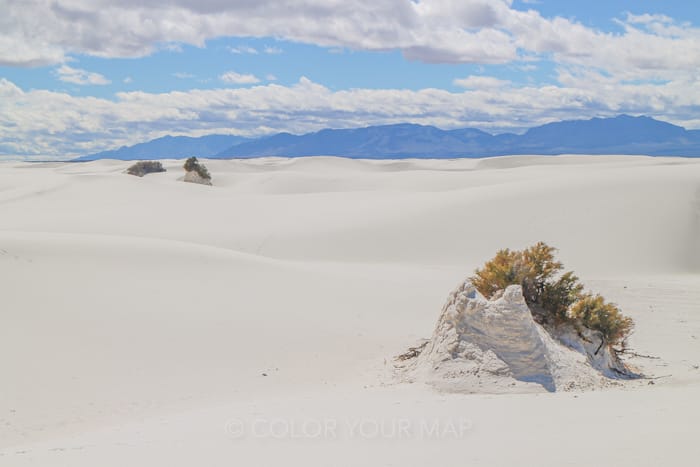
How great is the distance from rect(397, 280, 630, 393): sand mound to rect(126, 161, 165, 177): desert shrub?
4522 cm

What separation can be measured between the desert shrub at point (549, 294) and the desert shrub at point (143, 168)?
145ft

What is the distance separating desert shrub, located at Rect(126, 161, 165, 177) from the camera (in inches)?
1939

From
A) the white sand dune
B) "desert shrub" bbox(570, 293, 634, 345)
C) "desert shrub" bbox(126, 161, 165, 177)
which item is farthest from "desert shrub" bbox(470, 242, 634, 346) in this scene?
"desert shrub" bbox(126, 161, 165, 177)

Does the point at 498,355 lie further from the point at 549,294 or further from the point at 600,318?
the point at 600,318

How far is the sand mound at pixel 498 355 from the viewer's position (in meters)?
7.16

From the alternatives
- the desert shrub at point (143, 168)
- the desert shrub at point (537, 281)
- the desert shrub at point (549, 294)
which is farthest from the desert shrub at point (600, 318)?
the desert shrub at point (143, 168)

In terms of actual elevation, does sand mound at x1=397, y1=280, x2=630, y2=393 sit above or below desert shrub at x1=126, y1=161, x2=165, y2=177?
below

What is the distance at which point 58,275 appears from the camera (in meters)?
10.6

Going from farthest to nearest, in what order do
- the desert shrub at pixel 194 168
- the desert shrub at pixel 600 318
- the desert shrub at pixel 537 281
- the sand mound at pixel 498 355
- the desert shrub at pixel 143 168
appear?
the desert shrub at pixel 143 168 < the desert shrub at pixel 194 168 < the desert shrub at pixel 537 281 < the desert shrub at pixel 600 318 < the sand mound at pixel 498 355

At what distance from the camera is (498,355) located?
7.37m

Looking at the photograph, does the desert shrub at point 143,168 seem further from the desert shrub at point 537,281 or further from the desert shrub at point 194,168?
the desert shrub at point 537,281

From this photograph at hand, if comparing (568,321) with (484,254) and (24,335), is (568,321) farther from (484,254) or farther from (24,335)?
(484,254)

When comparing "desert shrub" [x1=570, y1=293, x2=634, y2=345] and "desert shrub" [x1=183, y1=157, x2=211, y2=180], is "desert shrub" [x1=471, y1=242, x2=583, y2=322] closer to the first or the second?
"desert shrub" [x1=570, y1=293, x2=634, y2=345]

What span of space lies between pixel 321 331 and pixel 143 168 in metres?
43.3
